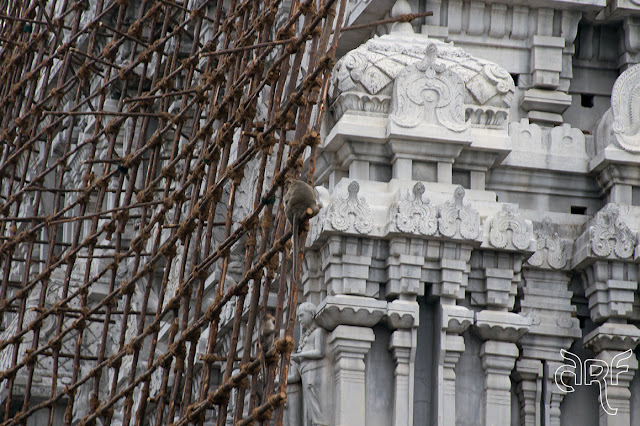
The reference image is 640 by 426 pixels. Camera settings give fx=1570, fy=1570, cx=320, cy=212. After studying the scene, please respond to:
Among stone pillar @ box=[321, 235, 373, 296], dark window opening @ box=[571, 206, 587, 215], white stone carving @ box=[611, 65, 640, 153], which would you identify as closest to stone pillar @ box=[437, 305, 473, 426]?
stone pillar @ box=[321, 235, 373, 296]

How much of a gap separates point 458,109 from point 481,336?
2.60m

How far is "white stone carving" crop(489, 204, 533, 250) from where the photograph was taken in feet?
57.7

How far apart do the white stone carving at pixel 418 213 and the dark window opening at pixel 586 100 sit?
3216mm

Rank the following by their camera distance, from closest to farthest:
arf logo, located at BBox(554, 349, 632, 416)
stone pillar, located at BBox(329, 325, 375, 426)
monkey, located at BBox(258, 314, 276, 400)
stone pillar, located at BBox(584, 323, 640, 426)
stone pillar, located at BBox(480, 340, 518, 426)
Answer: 1. monkey, located at BBox(258, 314, 276, 400)
2. stone pillar, located at BBox(329, 325, 375, 426)
3. stone pillar, located at BBox(480, 340, 518, 426)
4. stone pillar, located at BBox(584, 323, 640, 426)
5. arf logo, located at BBox(554, 349, 632, 416)

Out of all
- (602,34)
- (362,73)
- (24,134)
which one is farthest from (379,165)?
(24,134)

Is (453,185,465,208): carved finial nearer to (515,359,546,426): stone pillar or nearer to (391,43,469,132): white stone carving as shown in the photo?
(391,43,469,132): white stone carving

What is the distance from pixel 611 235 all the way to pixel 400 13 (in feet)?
11.8

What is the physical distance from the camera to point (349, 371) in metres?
16.9

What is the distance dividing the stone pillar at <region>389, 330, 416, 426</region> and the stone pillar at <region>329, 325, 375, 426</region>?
292 mm

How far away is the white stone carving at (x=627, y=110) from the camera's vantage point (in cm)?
1819

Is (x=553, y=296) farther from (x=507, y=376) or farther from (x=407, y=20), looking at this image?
(x=407, y=20)

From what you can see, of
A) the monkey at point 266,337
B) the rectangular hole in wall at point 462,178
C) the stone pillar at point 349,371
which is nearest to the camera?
the monkey at point 266,337

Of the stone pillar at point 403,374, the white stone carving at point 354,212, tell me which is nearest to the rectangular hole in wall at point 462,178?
the white stone carving at point 354,212

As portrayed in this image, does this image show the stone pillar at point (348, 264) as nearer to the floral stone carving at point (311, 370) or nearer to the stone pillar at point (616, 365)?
the floral stone carving at point (311, 370)
